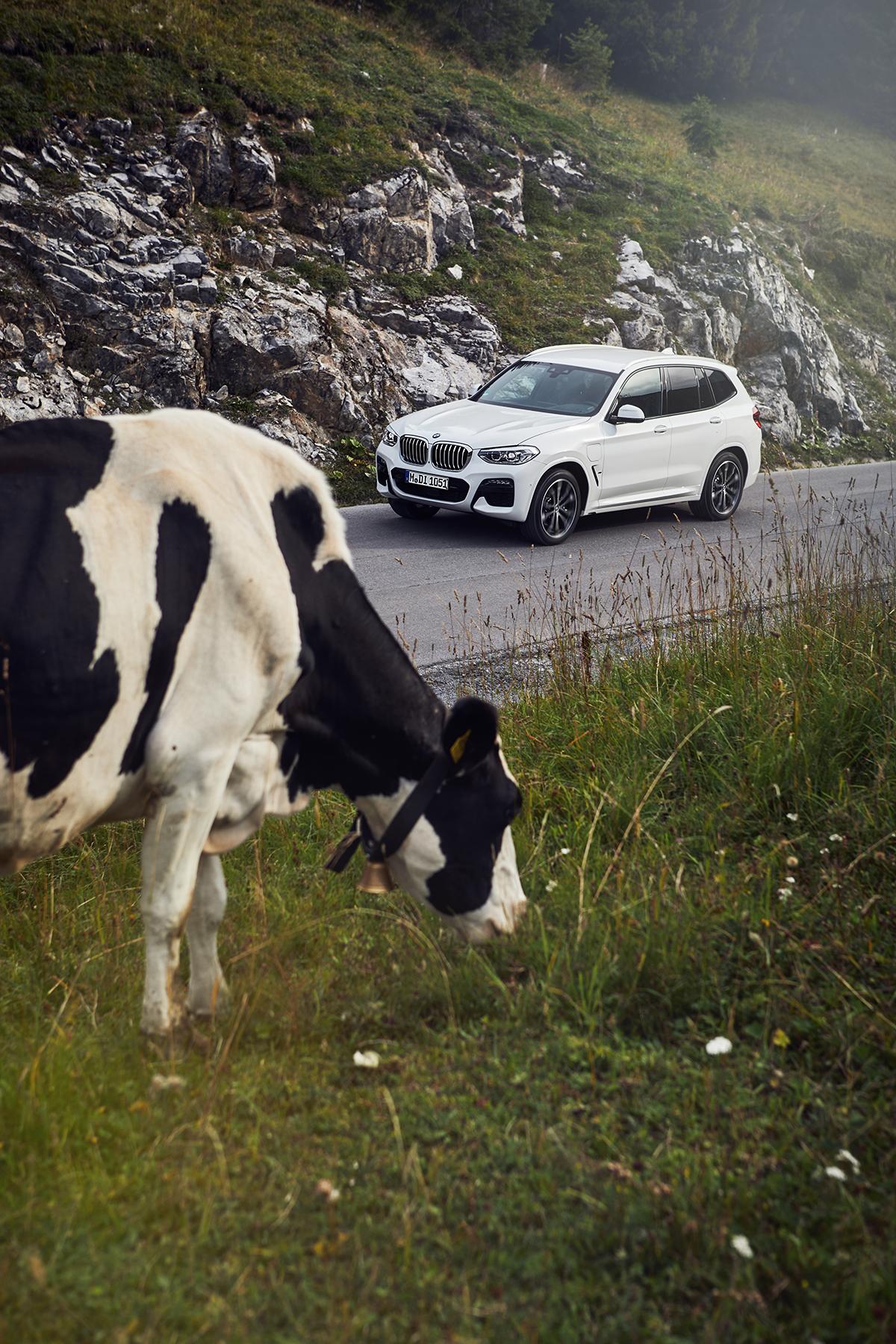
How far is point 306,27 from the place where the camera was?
79.5 ft

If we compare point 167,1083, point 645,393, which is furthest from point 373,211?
point 167,1083

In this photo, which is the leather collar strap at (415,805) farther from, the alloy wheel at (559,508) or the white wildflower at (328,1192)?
the alloy wheel at (559,508)

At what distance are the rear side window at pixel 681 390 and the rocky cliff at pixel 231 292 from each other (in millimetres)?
4346

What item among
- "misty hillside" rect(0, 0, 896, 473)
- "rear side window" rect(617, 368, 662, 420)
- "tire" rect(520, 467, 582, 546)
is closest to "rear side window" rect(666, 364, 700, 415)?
"rear side window" rect(617, 368, 662, 420)

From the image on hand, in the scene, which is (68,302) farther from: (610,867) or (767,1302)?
(767,1302)

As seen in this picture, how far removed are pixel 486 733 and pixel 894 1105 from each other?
4.73 ft

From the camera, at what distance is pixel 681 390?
13.2m

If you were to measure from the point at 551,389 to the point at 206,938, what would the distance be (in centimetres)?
1041

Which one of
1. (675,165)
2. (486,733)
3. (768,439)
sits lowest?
(768,439)

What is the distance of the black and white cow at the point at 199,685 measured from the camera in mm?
2729

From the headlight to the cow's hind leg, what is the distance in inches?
340

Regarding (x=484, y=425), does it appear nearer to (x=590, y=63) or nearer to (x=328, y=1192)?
(x=328, y=1192)

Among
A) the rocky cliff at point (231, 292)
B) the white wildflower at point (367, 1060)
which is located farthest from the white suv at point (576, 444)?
the white wildflower at point (367, 1060)

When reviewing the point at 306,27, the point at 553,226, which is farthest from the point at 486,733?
the point at 306,27
